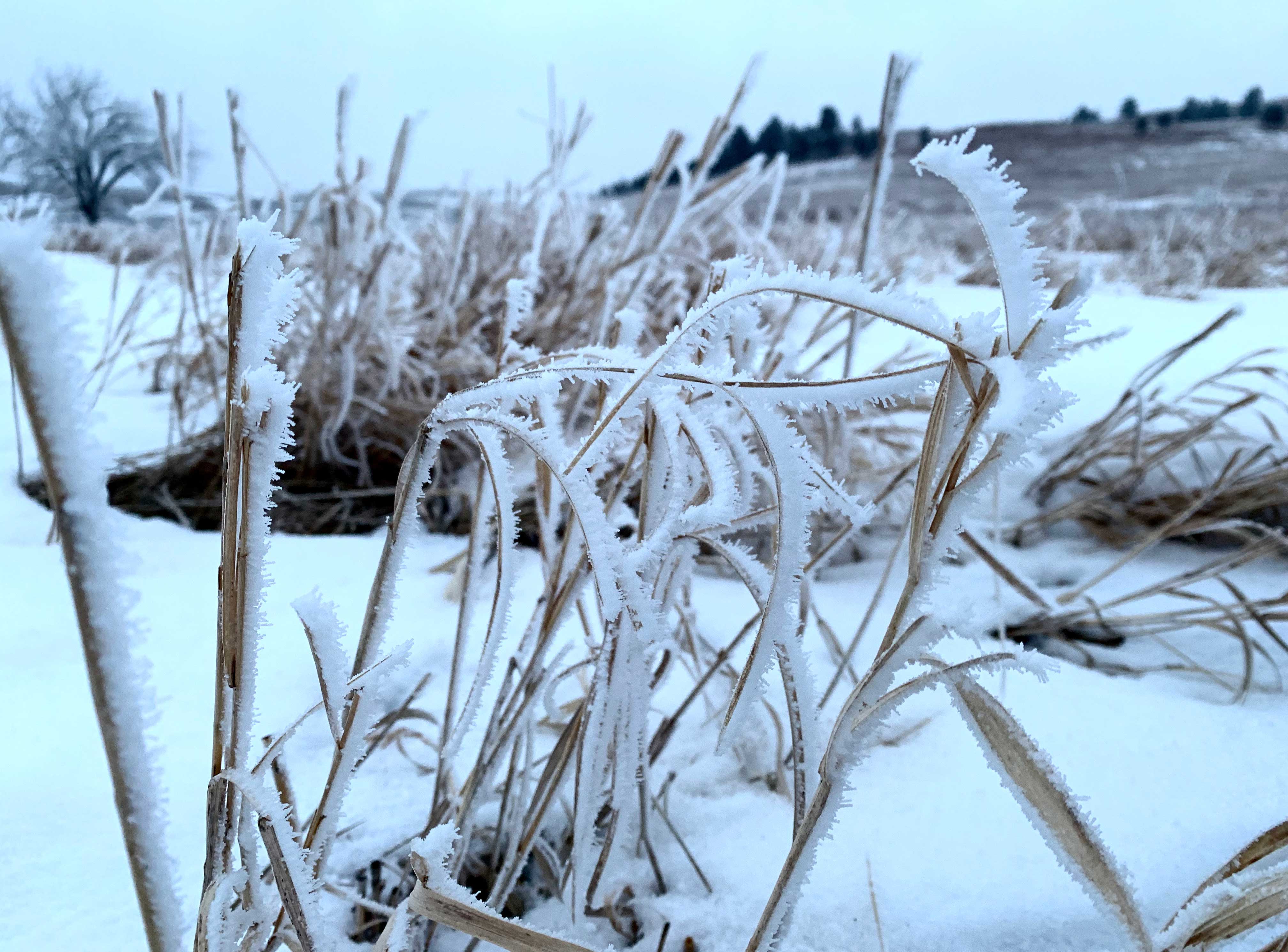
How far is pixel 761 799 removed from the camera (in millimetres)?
507

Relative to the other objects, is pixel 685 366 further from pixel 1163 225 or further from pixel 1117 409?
pixel 1163 225

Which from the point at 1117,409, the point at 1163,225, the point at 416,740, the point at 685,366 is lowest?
the point at 416,740

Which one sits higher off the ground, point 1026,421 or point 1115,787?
point 1026,421

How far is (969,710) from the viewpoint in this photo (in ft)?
0.81

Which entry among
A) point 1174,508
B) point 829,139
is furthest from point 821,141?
point 1174,508

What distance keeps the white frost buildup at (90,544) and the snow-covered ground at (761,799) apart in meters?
0.01

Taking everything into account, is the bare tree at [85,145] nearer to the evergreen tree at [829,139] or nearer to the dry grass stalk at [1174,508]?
the dry grass stalk at [1174,508]

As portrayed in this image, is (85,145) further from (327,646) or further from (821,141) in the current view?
(821,141)

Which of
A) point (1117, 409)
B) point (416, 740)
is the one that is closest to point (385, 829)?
point (416, 740)

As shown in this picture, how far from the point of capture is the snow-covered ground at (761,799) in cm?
39

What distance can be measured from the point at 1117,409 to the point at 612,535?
2.91 ft

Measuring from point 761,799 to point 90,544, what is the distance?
1.35ft

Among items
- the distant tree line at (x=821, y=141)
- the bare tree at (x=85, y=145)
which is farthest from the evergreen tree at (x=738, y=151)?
the bare tree at (x=85, y=145)

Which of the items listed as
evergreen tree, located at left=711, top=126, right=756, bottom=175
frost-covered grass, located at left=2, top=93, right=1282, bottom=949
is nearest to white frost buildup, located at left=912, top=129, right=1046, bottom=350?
frost-covered grass, located at left=2, top=93, right=1282, bottom=949
